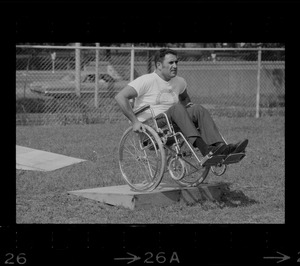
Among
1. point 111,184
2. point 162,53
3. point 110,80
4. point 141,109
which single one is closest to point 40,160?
point 111,184

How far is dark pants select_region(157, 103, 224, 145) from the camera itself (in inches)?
229

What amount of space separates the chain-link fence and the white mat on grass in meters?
3.62

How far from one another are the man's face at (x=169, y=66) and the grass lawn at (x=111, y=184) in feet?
4.25

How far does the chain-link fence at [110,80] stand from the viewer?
509 inches

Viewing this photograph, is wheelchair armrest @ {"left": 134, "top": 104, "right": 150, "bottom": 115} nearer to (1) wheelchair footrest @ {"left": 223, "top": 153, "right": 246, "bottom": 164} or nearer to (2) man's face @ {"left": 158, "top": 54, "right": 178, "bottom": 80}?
(2) man's face @ {"left": 158, "top": 54, "right": 178, "bottom": 80}

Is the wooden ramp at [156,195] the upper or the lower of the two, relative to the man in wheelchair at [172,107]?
lower

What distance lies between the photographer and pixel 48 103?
1299 centimetres

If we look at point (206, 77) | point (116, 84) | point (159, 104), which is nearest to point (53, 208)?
point (159, 104)

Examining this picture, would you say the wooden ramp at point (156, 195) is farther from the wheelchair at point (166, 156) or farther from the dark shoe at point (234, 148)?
the dark shoe at point (234, 148)

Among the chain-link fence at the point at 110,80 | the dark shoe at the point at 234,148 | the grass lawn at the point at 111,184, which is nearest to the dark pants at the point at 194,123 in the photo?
the dark shoe at the point at 234,148

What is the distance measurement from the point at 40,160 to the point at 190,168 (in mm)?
2677

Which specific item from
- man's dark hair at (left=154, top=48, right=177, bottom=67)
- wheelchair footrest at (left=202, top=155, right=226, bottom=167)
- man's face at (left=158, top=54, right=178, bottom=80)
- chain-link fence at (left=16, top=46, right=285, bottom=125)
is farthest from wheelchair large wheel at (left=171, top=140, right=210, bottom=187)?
chain-link fence at (left=16, top=46, right=285, bottom=125)

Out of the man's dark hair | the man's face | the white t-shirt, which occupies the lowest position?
the white t-shirt
